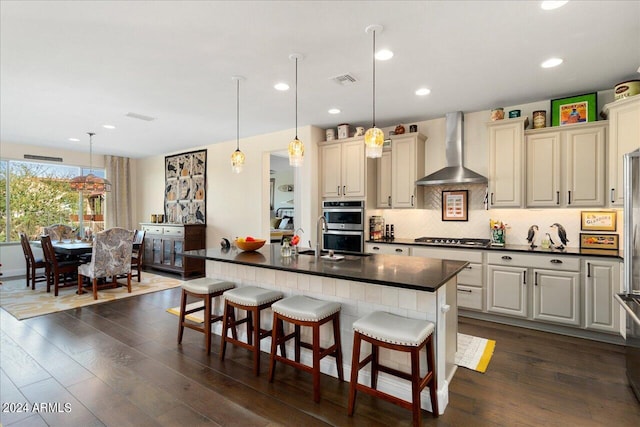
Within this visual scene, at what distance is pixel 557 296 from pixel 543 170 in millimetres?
1447

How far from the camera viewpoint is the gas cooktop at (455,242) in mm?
4117

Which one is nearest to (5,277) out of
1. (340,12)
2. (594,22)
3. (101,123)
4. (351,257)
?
(101,123)

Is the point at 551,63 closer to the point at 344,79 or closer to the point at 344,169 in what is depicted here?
the point at 344,79

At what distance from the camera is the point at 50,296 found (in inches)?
196

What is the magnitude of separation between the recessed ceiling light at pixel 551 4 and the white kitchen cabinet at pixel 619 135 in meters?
1.70

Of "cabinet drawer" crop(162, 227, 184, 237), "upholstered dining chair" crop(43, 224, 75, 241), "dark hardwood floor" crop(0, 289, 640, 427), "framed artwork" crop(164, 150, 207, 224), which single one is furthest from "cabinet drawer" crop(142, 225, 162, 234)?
"dark hardwood floor" crop(0, 289, 640, 427)

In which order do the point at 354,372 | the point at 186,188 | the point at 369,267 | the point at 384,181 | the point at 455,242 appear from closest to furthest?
the point at 354,372 < the point at 369,267 < the point at 455,242 < the point at 384,181 < the point at 186,188

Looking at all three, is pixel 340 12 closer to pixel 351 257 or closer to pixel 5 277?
pixel 351 257

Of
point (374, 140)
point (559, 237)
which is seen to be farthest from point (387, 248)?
point (374, 140)

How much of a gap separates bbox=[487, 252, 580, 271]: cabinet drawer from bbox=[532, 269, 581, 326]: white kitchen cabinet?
57 millimetres

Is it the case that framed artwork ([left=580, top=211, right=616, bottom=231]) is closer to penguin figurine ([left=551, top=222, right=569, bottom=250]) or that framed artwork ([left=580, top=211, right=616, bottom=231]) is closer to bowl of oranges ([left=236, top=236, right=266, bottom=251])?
penguin figurine ([left=551, top=222, right=569, bottom=250])

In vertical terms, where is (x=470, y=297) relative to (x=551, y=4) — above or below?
below

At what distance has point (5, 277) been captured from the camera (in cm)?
631

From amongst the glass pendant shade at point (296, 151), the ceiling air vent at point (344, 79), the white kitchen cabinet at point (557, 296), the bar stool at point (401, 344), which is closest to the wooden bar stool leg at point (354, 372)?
the bar stool at point (401, 344)
